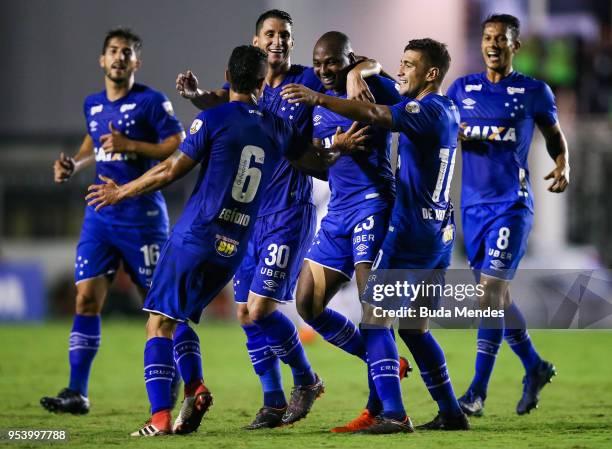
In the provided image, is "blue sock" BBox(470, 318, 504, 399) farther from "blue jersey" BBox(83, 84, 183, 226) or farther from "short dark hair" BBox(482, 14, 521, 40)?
"blue jersey" BBox(83, 84, 183, 226)

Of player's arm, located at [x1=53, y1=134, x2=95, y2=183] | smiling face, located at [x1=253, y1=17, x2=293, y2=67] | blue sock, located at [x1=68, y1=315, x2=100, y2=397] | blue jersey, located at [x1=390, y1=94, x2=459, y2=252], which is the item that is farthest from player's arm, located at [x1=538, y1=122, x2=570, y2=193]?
blue sock, located at [x1=68, y1=315, x2=100, y2=397]

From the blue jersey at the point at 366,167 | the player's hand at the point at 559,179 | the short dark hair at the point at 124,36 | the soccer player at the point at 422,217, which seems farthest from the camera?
the short dark hair at the point at 124,36

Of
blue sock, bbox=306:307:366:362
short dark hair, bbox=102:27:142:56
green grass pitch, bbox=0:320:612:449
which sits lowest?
green grass pitch, bbox=0:320:612:449

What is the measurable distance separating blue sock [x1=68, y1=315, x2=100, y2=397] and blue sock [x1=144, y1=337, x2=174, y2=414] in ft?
6.34

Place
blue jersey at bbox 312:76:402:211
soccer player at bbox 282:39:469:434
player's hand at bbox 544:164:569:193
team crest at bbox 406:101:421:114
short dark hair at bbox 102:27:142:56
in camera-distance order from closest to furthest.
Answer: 1. team crest at bbox 406:101:421:114
2. soccer player at bbox 282:39:469:434
3. blue jersey at bbox 312:76:402:211
4. player's hand at bbox 544:164:569:193
5. short dark hair at bbox 102:27:142:56

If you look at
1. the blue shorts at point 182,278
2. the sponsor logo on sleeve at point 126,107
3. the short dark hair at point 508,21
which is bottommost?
the blue shorts at point 182,278

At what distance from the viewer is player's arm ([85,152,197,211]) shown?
21.1 ft

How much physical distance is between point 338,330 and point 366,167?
3.57ft

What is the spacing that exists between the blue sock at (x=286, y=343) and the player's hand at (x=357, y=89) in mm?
1511

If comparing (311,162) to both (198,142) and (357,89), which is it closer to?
(357,89)

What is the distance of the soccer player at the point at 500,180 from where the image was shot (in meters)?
8.11

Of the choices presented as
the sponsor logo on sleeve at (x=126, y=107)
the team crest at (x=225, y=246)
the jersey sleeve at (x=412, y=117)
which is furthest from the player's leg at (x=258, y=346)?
the sponsor logo on sleeve at (x=126, y=107)

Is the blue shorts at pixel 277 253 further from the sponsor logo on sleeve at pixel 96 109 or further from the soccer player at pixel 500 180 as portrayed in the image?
the sponsor logo on sleeve at pixel 96 109

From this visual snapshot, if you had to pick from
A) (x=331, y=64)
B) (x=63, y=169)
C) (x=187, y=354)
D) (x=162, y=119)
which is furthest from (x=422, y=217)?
(x=63, y=169)
